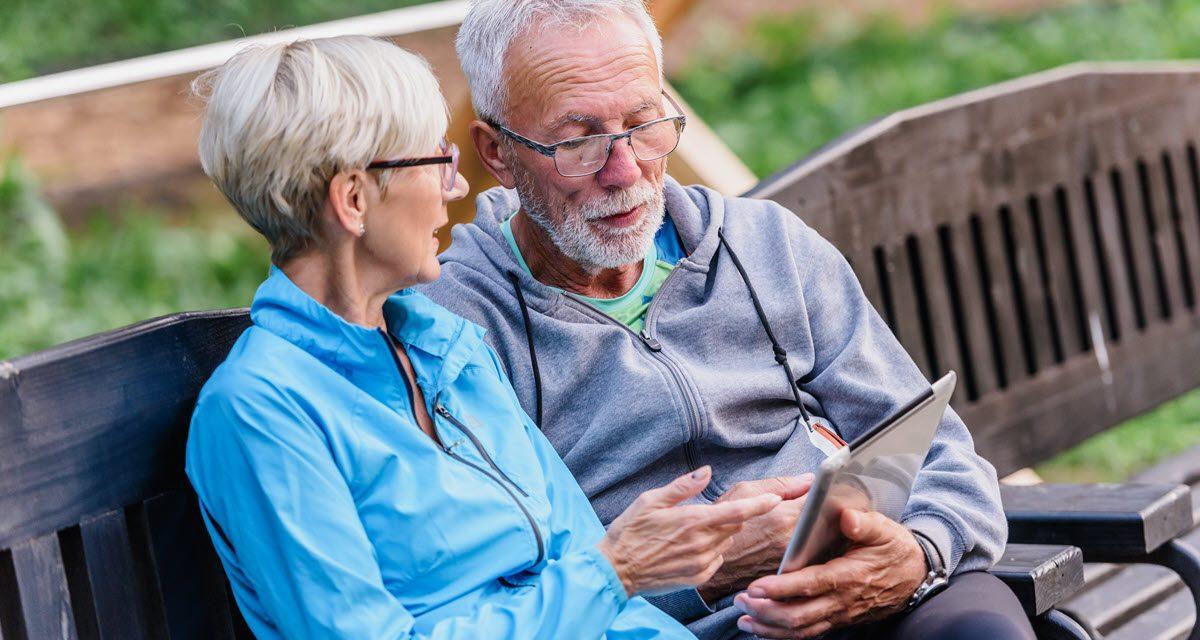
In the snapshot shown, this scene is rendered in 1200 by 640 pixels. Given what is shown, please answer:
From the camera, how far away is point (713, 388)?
2730 mm

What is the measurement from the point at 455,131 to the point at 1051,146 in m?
1.74

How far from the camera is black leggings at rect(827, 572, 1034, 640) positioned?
2.46 metres

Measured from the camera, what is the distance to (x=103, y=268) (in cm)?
632

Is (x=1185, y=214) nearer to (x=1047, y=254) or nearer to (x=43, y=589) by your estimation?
(x=1047, y=254)

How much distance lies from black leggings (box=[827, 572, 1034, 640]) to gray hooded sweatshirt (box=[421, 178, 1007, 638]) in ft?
0.22

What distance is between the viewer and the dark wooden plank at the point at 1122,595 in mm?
3693

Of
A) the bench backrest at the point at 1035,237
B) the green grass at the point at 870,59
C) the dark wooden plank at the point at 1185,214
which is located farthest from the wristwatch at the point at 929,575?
the green grass at the point at 870,59

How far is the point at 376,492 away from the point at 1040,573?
127cm

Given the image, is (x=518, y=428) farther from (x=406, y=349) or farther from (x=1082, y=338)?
(x=1082, y=338)

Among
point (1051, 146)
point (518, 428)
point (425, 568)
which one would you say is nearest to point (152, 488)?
point (425, 568)

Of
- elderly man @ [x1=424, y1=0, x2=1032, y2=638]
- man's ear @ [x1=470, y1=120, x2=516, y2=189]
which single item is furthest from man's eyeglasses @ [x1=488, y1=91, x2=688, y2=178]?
man's ear @ [x1=470, y1=120, x2=516, y2=189]

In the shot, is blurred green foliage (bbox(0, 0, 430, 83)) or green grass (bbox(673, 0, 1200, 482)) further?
green grass (bbox(673, 0, 1200, 482))

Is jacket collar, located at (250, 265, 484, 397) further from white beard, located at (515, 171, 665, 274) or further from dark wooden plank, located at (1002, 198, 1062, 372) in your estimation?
dark wooden plank, located at (1002, 198, 1062, 372)

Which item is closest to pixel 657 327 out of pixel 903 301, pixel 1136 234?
pixel 903 301
